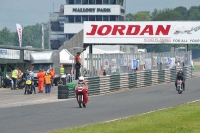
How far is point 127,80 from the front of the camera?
137 ft

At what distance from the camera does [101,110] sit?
24.0m

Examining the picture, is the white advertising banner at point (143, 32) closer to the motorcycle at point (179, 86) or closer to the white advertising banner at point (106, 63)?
the white advertising banner at point (106, 63)

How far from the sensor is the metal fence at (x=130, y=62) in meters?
37.3

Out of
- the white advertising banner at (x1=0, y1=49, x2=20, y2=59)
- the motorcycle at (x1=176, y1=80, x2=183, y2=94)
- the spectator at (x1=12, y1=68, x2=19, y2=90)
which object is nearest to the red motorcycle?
the motorcycle at (x1=176, y1=80, x2=183, y2=94)

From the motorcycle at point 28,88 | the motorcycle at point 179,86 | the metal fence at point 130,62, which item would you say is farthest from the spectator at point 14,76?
A: the motorcycle at point 179,86

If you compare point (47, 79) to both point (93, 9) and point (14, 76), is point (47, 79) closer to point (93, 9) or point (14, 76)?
point (14, 76)

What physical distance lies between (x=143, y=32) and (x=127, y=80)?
64.6 ft

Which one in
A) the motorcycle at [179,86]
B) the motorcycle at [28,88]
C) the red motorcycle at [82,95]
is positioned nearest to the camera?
the red motorcycle at [82,95]

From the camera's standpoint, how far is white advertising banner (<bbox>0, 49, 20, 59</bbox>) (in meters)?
47.4

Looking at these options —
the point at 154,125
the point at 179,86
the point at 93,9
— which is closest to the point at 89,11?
the point at 93,9

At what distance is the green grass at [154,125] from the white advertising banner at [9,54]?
95.9ft

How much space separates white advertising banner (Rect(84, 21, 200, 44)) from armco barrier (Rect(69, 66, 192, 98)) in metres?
11.6

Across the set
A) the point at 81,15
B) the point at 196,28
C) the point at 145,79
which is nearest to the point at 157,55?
the point at 145,79

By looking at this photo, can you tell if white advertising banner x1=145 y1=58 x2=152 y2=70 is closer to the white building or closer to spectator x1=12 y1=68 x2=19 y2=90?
spectator x1=12 y1=68 x2=19 y2=90
